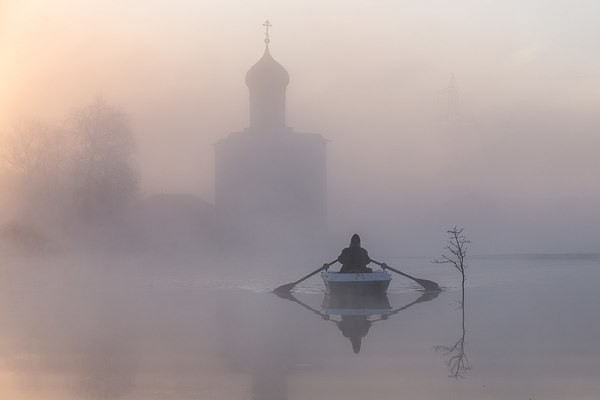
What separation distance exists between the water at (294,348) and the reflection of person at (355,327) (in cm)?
3

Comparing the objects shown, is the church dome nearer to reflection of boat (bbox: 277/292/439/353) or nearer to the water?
reflection of boat (bbox: 277/292/439/353)

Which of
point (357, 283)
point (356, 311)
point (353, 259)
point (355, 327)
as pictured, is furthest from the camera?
point (353, 259)

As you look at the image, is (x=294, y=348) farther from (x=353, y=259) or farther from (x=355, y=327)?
(x=353, y=259)

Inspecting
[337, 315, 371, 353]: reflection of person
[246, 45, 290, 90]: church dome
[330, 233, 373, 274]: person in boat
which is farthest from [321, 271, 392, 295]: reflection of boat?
[246, 45, 290, 90]: church dome

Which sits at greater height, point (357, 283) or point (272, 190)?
point (272, 190)

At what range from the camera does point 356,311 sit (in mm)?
26922

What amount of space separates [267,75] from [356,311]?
172 ft

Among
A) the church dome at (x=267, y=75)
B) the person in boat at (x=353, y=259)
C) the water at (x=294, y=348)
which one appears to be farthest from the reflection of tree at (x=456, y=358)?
the church dome at (x=267, y=75)

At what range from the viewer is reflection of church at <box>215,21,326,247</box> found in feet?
273

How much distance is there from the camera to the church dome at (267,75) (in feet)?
255

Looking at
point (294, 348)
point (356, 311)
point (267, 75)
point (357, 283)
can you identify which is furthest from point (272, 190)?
point (294, 348)

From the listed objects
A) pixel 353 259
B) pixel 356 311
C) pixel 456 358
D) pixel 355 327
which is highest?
pixel 353 259

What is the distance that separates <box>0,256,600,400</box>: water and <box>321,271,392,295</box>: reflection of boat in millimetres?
839

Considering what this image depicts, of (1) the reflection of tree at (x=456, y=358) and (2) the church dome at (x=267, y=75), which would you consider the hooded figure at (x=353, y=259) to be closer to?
(1) the reflection of tree at (x=456, y=358)
